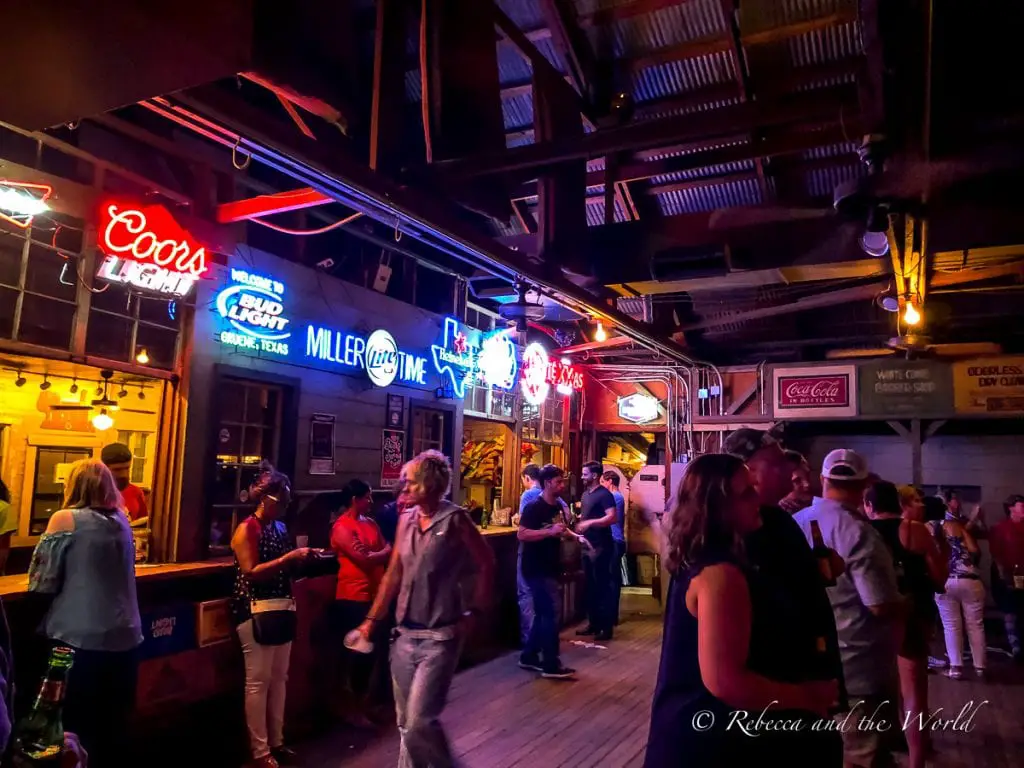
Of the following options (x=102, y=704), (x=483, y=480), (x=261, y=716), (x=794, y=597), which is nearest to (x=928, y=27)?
(x=794, y=597)

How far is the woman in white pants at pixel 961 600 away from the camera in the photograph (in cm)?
680

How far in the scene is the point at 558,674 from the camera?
6555 mm

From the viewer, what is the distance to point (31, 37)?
6.40ft

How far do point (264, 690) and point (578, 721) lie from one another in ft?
7.85

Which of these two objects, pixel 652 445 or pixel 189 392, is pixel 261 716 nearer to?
pixel 189 392

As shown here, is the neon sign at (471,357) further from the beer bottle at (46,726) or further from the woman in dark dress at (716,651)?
the beer bottle at (46,726)

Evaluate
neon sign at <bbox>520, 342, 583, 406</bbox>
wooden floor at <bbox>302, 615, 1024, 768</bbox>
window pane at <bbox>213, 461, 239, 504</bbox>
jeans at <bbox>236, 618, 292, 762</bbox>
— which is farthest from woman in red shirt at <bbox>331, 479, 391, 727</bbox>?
neon sign at <bbox>520, 342, 583, 406</bbox>

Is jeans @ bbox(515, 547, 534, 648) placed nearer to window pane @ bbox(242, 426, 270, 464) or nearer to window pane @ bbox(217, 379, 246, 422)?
window pane @ bbox(242, 426, 270, 464)

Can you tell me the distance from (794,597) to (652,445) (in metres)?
11.1

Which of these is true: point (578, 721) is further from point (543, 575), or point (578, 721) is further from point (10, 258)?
point (10, 258)

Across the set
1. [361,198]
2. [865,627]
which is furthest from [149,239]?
[865,627]

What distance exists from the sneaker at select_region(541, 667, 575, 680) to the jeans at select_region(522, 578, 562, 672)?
0.06ft

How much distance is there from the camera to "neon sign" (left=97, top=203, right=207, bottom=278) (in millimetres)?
4613

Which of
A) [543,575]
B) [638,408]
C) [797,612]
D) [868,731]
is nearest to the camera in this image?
[797,612]
